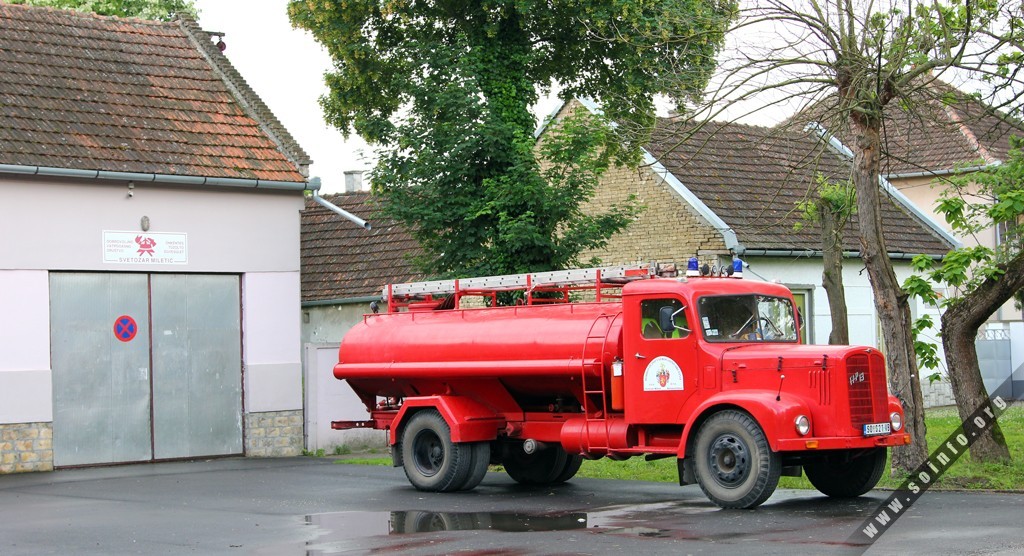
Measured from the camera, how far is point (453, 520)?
13289 millimetres

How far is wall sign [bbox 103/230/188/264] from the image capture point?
2081 cm

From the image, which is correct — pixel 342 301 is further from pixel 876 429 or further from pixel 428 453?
pixel 876 429

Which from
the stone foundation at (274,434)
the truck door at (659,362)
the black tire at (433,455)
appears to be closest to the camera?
the truck door at (659,362)

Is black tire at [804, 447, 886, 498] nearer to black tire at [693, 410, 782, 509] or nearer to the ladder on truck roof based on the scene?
black tire at [693, 410, 782, 509]

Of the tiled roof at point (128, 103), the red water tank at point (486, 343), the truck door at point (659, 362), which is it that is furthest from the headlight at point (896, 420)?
the tiled roof at point (128, 103)

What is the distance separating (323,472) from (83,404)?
403 cm

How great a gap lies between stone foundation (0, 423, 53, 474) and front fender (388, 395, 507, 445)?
6.34 metres

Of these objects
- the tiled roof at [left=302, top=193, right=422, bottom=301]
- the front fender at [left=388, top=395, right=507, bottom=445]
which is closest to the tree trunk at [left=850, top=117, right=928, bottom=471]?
the front fender at [left=388, top=395, right=507, bottom=445]

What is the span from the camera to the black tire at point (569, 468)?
17062 millimetres

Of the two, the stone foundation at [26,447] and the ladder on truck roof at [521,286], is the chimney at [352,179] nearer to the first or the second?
the stone foundation at [26,447]

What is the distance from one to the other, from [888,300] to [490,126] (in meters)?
7.52

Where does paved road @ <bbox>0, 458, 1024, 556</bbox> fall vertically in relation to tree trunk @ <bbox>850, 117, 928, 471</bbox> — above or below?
below

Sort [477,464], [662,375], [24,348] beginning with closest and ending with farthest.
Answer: [662,375]
[477,464]
[24,348]

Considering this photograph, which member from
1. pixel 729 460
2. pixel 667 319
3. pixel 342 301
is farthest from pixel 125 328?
pixel 729 460
